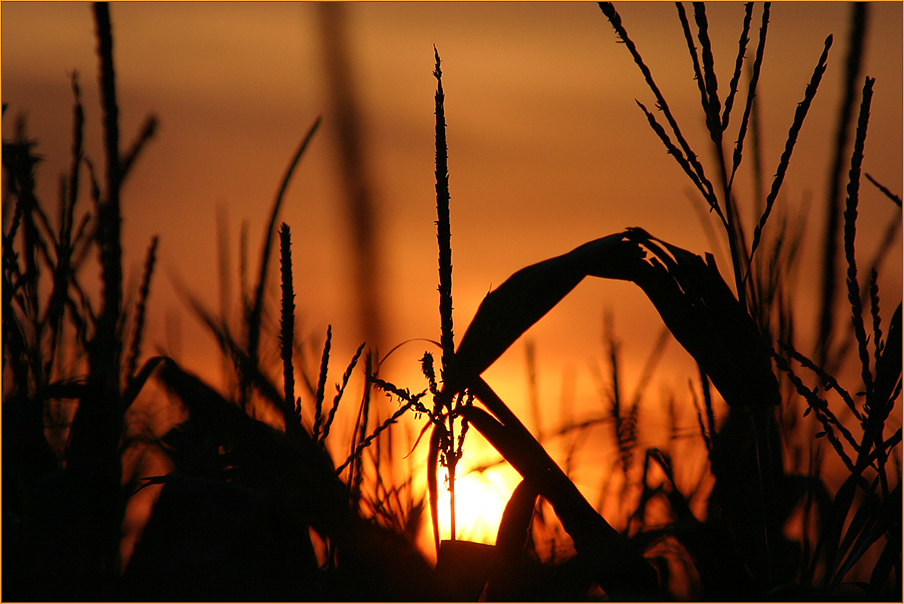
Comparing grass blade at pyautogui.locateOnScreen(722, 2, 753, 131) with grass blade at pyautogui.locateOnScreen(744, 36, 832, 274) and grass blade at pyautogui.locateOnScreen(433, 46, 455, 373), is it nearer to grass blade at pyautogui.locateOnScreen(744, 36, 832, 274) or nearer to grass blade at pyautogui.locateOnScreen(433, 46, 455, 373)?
grass blade at pyautogui.locateOnScreen(744, 36, 832, 274)

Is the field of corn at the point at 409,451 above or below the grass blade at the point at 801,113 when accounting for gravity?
below

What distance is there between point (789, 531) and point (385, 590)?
3.16 feet

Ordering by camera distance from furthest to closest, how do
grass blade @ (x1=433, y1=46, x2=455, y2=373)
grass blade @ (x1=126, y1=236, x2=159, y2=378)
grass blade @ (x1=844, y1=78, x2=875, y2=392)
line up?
1. grass blade @ (x1=126, y1=236, x2=159, y2=378)
2. grass blade @ (x1=844, y1=78, x2=875, y2=392)
3. grass blade @ (x1=433, y1=46, x2=455, y2=373)

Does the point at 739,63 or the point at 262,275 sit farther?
the point at 262,275

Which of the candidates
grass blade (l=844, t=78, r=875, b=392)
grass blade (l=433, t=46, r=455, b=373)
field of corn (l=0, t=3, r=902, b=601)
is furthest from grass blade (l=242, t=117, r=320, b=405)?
grass blade (l=844, t=78, r=875, b=392)

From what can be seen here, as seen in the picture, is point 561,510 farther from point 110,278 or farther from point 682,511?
point 110,278

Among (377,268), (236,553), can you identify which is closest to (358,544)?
(236,553)

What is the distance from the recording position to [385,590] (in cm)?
73

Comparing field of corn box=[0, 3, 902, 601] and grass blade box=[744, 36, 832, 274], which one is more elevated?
grass blade box=[744, 36, 832, 274]

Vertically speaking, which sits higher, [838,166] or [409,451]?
[838,166]

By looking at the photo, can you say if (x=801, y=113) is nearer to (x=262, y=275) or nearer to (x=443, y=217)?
(x=443, y=217)

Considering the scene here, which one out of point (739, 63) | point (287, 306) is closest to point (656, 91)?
point (739, 63)

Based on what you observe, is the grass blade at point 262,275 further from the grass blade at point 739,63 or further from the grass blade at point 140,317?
the grass blade at point 739,63

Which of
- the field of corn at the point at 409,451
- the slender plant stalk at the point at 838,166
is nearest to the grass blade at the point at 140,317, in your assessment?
the field of corn at the point at 409,451
